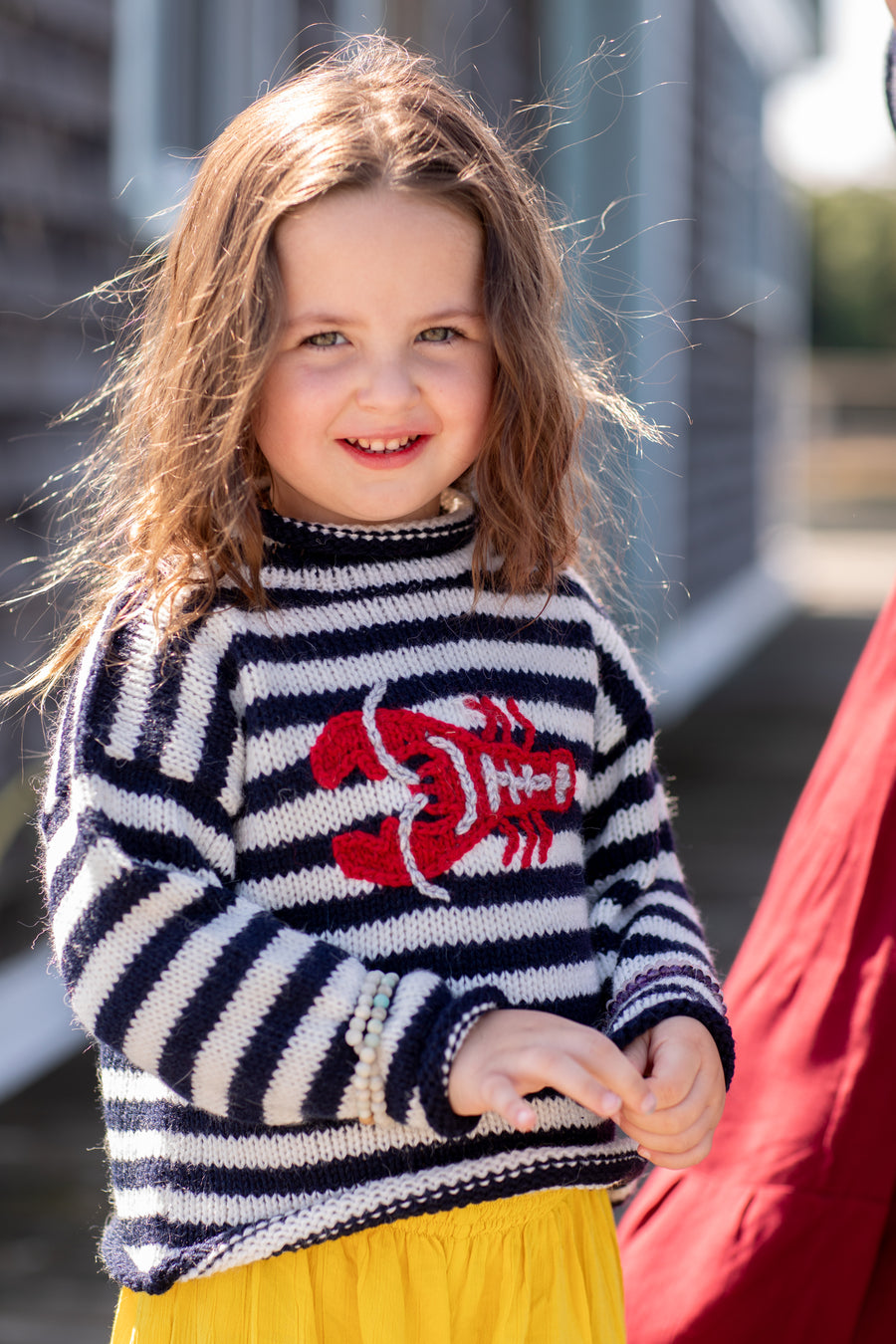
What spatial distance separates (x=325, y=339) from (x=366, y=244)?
3.3 inches

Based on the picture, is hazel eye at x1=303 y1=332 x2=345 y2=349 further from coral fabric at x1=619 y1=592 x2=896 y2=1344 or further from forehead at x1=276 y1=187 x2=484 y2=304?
coral fabric at x1=619 y1=592 x2=896 y2=1344

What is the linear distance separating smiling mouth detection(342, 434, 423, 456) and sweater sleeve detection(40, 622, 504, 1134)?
0.28m

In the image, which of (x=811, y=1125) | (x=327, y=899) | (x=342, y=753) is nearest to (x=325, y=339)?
(x=342, y=753)

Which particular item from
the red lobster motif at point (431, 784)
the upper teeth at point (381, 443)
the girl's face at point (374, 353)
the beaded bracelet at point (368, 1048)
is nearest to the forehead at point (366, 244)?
the girl's face at point (374, 353)

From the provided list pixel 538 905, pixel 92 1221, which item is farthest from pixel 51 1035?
pixel 538 905

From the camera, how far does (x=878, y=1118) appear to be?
1.52 meters

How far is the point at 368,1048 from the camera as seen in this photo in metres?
1.15

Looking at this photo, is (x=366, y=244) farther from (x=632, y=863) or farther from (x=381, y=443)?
(x=632, y=863)

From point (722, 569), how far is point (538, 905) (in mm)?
9381

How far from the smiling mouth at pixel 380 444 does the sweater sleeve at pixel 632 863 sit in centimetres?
29

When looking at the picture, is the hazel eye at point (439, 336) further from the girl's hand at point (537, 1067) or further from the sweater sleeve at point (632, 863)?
the girl's hand at point (537, 1067)

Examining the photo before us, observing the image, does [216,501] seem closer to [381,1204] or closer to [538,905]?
[538,905]

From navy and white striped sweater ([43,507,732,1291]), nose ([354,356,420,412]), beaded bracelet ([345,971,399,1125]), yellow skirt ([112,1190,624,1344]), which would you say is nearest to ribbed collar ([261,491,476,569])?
navy and white striped sweater ([43,507,732,1291])

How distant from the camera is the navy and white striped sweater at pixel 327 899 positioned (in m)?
1.16
